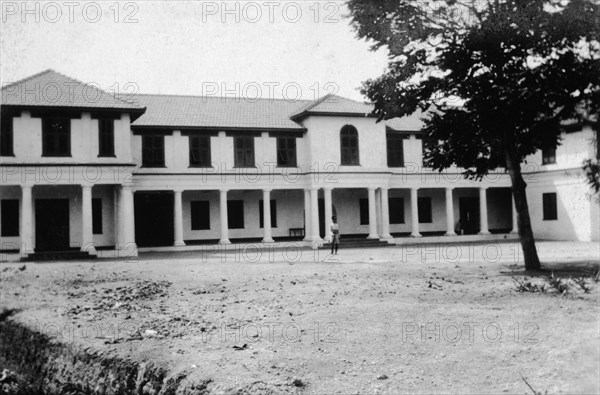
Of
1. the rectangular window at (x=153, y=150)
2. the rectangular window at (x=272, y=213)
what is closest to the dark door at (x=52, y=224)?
the rectangular window at (x=153, y=150)

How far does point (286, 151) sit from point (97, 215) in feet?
32.9

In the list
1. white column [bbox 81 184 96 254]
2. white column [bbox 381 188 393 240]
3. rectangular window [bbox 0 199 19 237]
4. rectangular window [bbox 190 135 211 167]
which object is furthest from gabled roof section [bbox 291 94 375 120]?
rectangular window [bbox 0 199 19 237]

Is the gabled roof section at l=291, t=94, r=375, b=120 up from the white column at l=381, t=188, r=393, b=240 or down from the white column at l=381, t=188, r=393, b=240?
up

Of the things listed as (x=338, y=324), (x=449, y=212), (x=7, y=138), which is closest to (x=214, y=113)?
(x=7, y=138)

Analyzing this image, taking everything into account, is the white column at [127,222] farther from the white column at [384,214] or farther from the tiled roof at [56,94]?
the white column at [384,214]

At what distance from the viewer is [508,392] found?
6.18 meters

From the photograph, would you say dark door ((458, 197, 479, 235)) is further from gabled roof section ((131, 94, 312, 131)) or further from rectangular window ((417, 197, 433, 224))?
gabled roof section ((131, 94, 312, 131))

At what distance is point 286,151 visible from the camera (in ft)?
99.5

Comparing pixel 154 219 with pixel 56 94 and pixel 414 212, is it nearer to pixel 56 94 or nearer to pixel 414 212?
pixel 56 94

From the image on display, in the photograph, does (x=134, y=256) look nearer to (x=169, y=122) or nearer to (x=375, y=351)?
(x=169, y=122)

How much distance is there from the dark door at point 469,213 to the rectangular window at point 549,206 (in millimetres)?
5425

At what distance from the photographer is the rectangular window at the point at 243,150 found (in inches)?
1166

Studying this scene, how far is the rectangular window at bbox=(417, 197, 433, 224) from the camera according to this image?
113ft

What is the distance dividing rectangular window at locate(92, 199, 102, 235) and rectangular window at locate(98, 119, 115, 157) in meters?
3.53
